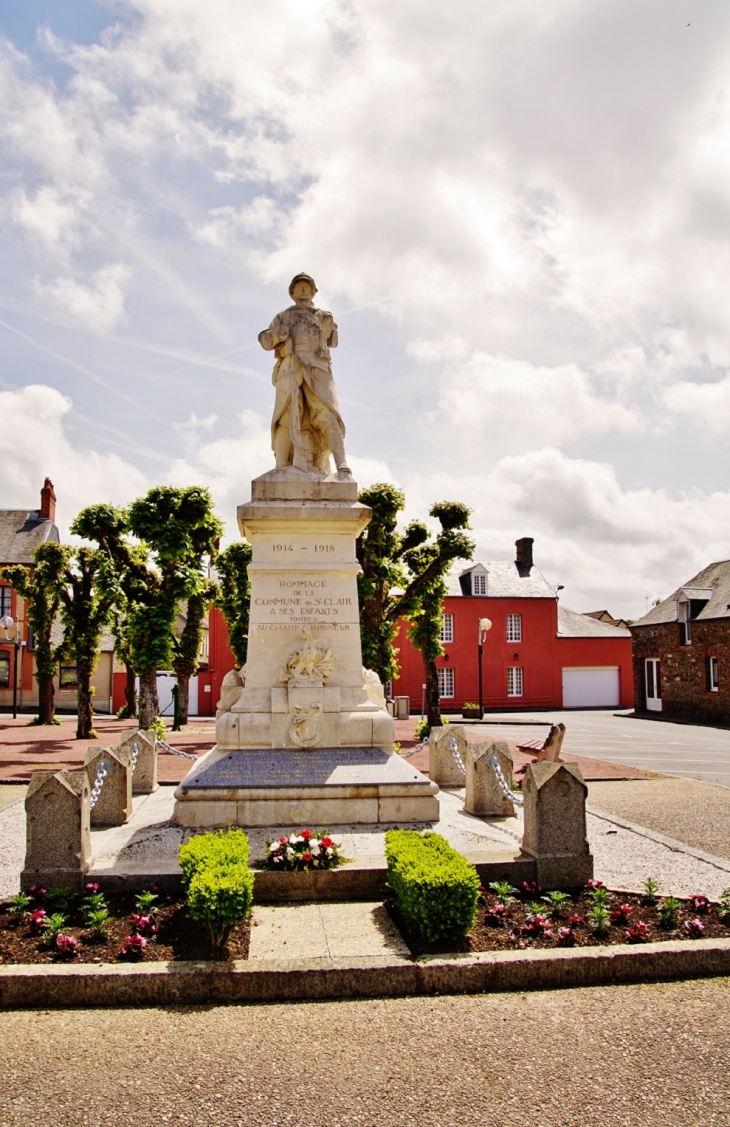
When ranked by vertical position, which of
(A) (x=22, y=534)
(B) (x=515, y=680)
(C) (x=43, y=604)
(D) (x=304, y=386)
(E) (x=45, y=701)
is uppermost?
(A) (x=22, y=534)

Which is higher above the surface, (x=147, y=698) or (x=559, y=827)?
(x=147, y=698)

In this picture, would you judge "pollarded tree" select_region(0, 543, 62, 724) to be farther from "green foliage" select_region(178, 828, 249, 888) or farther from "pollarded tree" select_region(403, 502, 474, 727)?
"green foliage" select_region(178, 828, 249, 888)

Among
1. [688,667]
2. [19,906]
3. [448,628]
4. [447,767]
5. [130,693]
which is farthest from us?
[448,628]

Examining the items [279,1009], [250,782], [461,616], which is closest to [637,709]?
[461,616]

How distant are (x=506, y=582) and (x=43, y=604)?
28.3 meters

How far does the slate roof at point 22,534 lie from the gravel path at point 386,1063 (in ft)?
148

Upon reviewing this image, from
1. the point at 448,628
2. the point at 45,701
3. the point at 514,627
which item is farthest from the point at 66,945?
the point at 514,627

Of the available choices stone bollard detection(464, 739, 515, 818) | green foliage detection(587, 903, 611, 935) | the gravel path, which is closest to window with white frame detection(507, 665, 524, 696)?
stone bollard detection(464, 739, 515, 818)

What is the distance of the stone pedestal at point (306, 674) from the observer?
7.86 m

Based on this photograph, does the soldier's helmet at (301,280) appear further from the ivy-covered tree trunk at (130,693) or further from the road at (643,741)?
the ivy-covered tree trunk at (130,693)

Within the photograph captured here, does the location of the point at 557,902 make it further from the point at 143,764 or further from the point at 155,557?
the point at 155,557

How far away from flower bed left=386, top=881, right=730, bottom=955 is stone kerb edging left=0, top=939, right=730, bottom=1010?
176mm

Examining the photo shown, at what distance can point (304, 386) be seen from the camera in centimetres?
1031

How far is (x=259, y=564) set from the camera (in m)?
9.28
